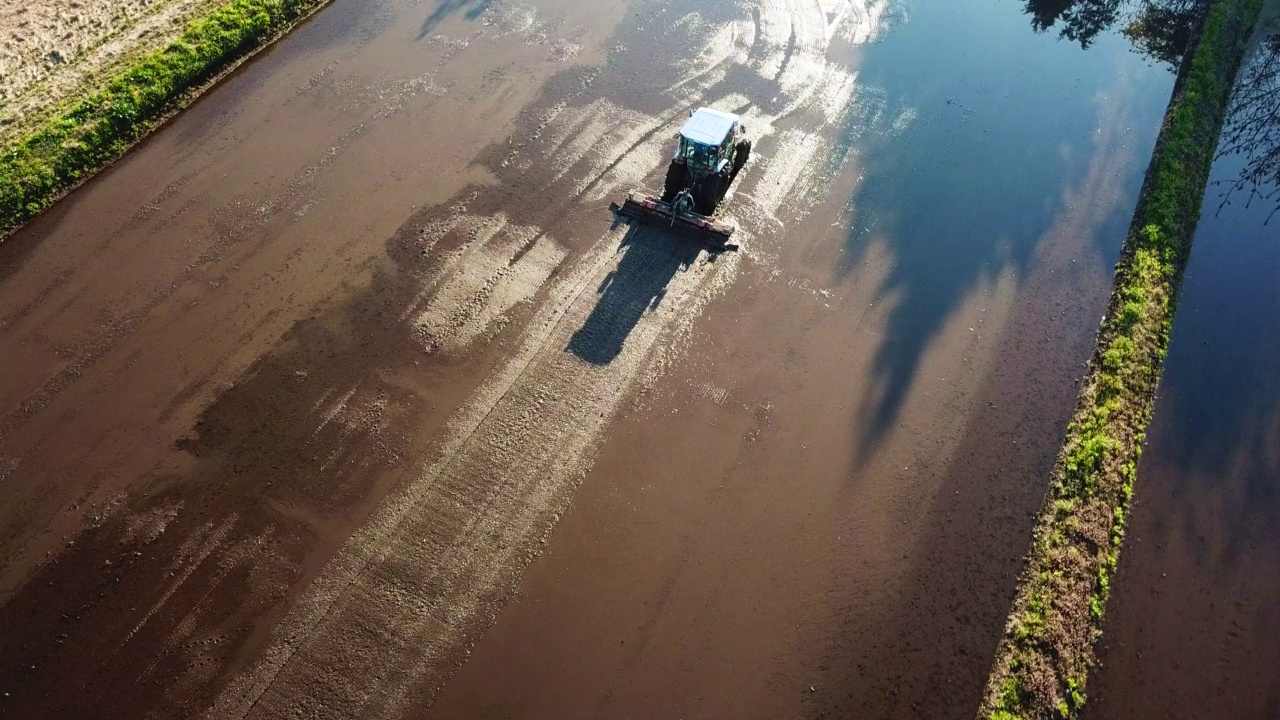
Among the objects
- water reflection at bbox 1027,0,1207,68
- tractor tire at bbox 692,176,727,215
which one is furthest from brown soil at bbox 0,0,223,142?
water reflection at bbox 1027,0,1207,68

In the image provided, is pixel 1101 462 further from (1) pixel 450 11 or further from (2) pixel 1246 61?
(1) pixel 450 11

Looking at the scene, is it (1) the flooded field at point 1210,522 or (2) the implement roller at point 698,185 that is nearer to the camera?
(1) the flooded field at point 1210,522

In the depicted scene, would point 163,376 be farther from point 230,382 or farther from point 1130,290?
point 1130,290

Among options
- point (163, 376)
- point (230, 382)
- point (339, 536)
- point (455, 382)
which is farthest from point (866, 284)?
point (163, 376)

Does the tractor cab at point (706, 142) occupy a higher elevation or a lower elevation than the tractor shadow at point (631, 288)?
higher

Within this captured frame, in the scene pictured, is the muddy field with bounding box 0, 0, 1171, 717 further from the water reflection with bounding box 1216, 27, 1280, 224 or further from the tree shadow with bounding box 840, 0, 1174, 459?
the water reflection with bounding box 1216, 27, 1280, 224

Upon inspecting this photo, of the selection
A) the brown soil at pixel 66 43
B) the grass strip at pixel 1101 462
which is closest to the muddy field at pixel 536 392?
the grass strip at pixel 1101 462

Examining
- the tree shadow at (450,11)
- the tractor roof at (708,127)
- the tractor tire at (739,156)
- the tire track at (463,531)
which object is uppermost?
the tree shadow at (450,11)

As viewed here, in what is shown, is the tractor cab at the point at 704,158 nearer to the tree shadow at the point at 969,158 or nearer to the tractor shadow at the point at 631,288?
the tractor shadow at the point at 631,288
